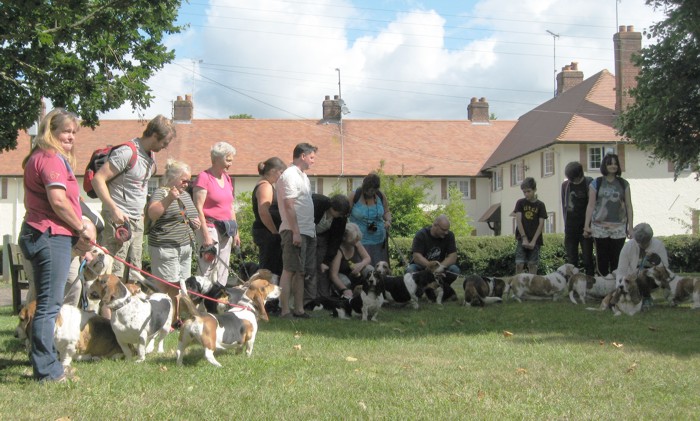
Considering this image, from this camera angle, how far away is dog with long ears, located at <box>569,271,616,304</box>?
10484mm

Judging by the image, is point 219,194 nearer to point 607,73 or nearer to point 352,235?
point 352,235

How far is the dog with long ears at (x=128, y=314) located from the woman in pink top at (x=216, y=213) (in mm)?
1842

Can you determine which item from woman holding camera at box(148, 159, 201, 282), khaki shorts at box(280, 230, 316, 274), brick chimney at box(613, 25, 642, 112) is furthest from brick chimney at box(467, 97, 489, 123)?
woman holding camera at box(148, 159, 201, 282)

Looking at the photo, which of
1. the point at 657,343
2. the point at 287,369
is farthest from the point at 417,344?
the point at 657,343

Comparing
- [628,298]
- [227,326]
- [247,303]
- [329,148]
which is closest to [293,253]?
[247,303]

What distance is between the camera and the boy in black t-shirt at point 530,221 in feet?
39.1

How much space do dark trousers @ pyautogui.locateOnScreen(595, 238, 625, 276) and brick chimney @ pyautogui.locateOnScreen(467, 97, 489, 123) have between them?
124ft

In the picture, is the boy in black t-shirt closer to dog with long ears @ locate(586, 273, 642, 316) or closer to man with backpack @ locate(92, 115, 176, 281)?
dog with long ears @ locate(586, 273, 642, 316)

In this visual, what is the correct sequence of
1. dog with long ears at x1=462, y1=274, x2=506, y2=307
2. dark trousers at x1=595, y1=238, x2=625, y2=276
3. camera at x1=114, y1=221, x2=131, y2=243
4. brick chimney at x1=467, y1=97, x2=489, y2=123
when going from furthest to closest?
brick chimney at x1=467, y1=97, x2=489, y2=123
dark trousers at x1=595, y1=238, x2=625, y2=276
dog with long ears at x1=462, y1=274, x2=506, y2=307
camera at x1=114, y1=221, x2=131, y2=243

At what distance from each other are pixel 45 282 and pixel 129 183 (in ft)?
6.71

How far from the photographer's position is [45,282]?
16.2ft

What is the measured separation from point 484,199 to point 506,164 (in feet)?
11.6

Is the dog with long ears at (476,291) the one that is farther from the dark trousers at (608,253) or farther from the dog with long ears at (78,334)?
the dog with long ears at (78,334)

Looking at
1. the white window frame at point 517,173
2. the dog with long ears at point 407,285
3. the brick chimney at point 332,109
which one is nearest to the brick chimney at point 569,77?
the white window frame at point 517,173
